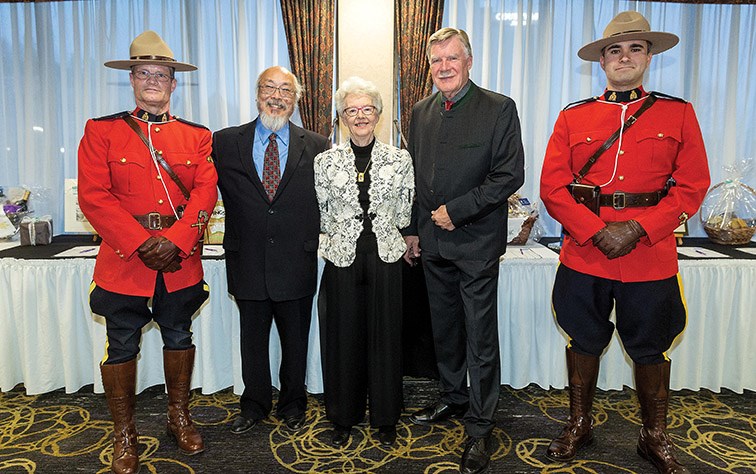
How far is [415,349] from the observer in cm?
304

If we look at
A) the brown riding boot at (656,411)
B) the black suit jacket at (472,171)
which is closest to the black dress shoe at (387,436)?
the black suit jacket at (472,171)

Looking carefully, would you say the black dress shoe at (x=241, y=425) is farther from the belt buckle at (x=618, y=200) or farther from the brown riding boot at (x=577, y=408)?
the belt buckle at (x=618, y=200)

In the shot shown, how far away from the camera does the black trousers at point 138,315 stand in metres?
2.22

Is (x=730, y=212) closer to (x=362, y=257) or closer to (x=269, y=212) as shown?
(x=362, y=257)

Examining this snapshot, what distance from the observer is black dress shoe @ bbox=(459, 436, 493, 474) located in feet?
7.38

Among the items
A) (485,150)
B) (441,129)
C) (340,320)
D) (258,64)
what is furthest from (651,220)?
(258,64)

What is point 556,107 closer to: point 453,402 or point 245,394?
point 453,402

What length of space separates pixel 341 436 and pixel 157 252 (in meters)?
1.17

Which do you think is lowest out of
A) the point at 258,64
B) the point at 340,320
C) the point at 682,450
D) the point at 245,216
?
the point at 682,450

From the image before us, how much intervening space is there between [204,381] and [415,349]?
1189mm

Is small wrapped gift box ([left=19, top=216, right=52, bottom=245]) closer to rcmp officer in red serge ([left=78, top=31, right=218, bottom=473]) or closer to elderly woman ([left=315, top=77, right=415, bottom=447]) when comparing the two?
rcmp officer in red serge ([left=78, top=31, right=218, bottom=473])

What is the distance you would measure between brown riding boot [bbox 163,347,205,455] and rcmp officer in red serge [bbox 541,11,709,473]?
171 cm

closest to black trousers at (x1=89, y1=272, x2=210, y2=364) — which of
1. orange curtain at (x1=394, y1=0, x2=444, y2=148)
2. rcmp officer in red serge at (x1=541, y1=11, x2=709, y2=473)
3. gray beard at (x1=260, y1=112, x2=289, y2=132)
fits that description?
gray beard at (x1=260, y1=112, x2=289, y2=132)

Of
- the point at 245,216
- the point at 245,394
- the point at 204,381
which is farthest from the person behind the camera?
the point at 204,381
